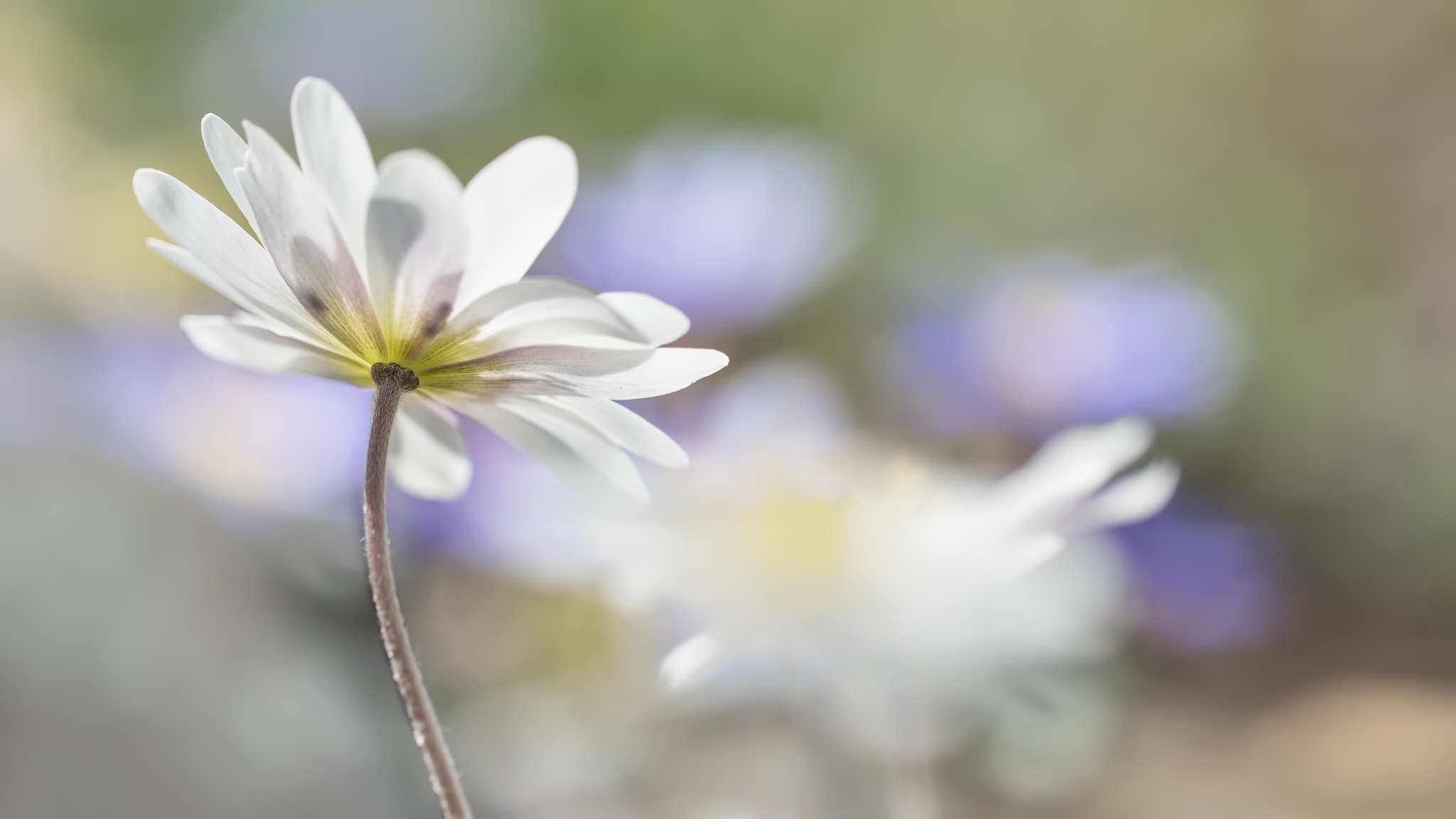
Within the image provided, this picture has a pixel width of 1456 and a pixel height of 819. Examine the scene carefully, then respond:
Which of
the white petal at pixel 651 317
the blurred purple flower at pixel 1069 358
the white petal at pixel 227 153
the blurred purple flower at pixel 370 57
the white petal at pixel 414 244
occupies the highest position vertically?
the blurred purple flower at pixel 370 57

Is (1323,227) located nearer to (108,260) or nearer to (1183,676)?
(1183,676)

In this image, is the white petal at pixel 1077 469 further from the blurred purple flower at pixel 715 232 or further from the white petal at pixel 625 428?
the blurred purple flower at pixel 715 232

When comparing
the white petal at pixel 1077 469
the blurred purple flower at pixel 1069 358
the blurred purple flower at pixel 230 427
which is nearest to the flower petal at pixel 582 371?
the white petal at pixel 1077 469

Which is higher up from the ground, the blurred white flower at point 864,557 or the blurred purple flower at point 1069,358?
the blurred purple flower at point 1069,358

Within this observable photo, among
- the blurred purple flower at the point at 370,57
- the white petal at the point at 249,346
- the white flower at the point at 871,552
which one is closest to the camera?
the white petal at the point at 249,346

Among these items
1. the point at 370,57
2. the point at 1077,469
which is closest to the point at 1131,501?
the point at 1077,469

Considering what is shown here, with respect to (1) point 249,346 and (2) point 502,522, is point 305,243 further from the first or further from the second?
(2) point 502,522

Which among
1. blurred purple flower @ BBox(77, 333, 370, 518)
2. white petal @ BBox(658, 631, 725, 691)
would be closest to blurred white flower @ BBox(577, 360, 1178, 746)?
white petal @ BBox(658, 631, 725, 691)
